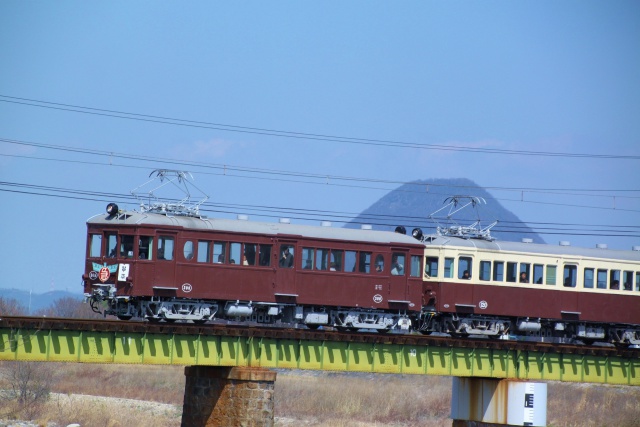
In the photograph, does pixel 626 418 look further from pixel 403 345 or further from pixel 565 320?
pixel 403 345

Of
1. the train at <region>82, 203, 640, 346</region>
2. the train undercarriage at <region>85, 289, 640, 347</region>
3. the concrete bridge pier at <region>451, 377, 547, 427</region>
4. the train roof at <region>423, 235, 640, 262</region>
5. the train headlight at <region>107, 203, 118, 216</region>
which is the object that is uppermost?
the train headlight at <region>107, 203, 118, 216</region>

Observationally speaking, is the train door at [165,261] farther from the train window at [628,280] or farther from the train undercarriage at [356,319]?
the train window at [628,280]

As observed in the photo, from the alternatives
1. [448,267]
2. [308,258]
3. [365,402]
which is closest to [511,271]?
[448,267]

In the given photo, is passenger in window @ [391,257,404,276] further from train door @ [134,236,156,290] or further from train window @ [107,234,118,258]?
train window @ [107,234,118,258]

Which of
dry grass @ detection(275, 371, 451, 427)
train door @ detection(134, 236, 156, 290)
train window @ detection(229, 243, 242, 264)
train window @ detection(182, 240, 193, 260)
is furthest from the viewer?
dry grass @ detection(275, 371, 451, 427)

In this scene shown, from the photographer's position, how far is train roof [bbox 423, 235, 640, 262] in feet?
162

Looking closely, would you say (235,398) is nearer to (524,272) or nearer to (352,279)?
(352,279)

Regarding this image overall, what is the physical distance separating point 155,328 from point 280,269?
672 cm

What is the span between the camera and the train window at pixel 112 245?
4316 cm

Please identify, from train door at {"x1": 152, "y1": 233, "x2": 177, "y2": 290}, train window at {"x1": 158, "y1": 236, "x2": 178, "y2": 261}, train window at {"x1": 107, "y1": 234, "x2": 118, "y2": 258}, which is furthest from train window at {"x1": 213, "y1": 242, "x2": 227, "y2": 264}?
train window at {"x1": 107, "y1": 234, "x2": 118, "y2": 258}

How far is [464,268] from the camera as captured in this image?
49.1 m

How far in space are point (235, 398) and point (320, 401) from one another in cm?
3275

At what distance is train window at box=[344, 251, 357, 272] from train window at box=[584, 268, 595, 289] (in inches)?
485

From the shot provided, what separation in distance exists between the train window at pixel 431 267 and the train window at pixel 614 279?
9.38m
